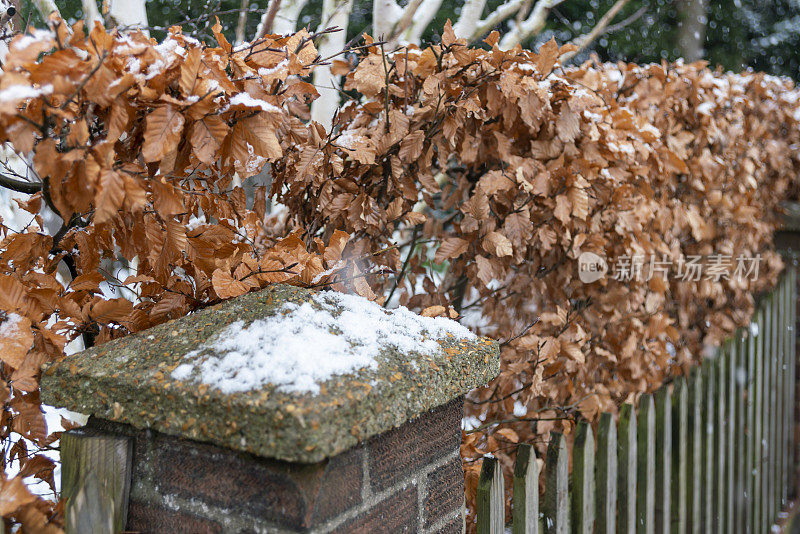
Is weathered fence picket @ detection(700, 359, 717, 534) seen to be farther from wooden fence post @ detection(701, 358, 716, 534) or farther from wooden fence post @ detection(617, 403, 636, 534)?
wooden fence post @ detection(617, 403, 636, 534)

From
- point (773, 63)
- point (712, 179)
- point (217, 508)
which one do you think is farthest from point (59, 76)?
point (773, 63)

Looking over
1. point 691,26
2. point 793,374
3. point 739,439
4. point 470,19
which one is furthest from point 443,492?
point 691,26

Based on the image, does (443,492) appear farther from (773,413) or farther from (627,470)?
(773,413)

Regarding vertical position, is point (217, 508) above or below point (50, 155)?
below

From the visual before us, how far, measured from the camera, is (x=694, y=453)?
2488 mm

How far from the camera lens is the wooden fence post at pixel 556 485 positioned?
151cm

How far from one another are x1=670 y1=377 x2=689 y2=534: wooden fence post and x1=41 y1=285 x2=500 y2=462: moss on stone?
5.04 feet

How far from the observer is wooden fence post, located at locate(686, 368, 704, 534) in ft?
8.05

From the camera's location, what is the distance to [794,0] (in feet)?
34.7

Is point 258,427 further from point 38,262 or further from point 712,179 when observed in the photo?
point 712,179

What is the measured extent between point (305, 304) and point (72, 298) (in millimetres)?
490

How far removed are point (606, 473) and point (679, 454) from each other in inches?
28.6

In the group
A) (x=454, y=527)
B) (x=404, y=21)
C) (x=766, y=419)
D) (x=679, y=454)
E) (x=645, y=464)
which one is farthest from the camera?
(x=766, y=419)

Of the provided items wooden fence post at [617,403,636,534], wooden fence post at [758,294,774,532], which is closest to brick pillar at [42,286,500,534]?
wooden fence post at [617,403,636,534]
